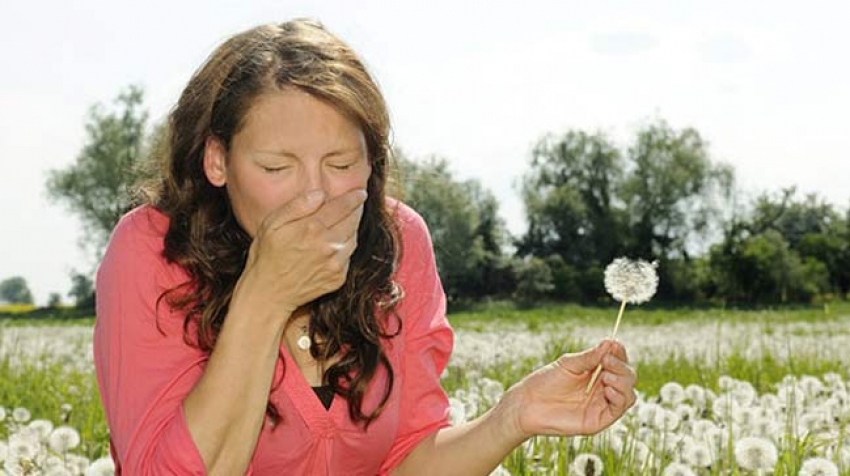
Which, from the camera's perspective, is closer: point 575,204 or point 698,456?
point 698,456

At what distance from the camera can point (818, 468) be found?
3.56 metres

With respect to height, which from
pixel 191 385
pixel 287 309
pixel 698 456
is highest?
pixel 287 309

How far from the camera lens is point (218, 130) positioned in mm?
2867

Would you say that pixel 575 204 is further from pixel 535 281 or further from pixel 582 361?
pixel 582 361

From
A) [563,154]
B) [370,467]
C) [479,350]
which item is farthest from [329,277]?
[563,154]

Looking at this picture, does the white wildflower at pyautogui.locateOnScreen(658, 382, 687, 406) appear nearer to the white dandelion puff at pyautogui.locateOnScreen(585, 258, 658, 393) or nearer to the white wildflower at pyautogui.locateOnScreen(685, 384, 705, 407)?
the white wildflower at pyautogui.locateOnScreen(685, 384, 705, 407)

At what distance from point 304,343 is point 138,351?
0.41 meters

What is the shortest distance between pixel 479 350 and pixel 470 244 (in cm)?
5370

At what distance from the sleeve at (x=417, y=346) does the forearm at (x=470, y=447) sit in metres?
0.04

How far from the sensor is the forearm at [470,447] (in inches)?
120

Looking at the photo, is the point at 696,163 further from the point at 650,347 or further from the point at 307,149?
the point at 307,149

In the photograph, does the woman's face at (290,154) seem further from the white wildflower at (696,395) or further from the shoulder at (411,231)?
the white wildflower at (696,395)

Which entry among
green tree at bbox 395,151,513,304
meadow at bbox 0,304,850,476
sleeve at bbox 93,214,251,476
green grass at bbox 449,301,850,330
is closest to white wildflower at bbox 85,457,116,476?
meadow at bbox 0,304,850,476

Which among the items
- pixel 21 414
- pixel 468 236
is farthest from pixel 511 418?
pixel 468 236
